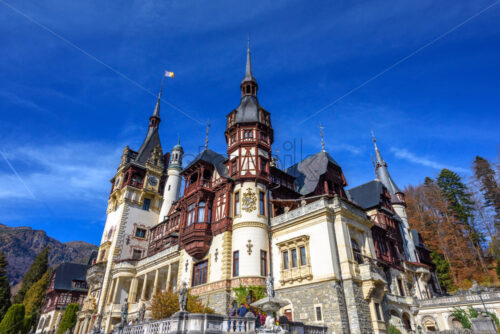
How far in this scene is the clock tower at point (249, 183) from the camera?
85.5 feet

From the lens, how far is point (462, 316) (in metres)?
26.1

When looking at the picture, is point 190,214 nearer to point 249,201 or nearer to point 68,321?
point 249,201

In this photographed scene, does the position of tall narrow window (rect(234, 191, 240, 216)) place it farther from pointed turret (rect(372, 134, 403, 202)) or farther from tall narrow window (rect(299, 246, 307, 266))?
pointed turret (rect(372, 134, 403, 202))

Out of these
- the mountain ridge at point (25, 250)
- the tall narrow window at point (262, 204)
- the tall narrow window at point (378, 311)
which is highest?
the mountain ridge at point (25, 250)

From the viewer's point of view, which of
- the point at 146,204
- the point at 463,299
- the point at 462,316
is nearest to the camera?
the point at 462,316

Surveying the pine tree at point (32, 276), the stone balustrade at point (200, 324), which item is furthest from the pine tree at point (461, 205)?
the pine tree at point (32, 276)

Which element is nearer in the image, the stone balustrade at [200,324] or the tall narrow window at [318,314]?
the stone balustrade at [200,324]

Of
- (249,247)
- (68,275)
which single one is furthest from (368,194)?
(68,275)

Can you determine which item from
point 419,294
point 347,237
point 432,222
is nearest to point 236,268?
point 347,237

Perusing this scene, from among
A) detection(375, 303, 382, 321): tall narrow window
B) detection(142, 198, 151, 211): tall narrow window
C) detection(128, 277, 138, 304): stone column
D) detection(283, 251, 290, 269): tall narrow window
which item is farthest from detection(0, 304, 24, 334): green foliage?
detection(375, 303, 382, 321): tall narrow window

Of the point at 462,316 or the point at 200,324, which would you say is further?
the point at 462,316

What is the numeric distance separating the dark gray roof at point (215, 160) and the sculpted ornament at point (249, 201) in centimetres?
412

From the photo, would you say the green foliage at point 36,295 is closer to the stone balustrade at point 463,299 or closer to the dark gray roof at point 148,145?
the dark gray roof at point 148,145

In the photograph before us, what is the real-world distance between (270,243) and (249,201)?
13.8 feet
